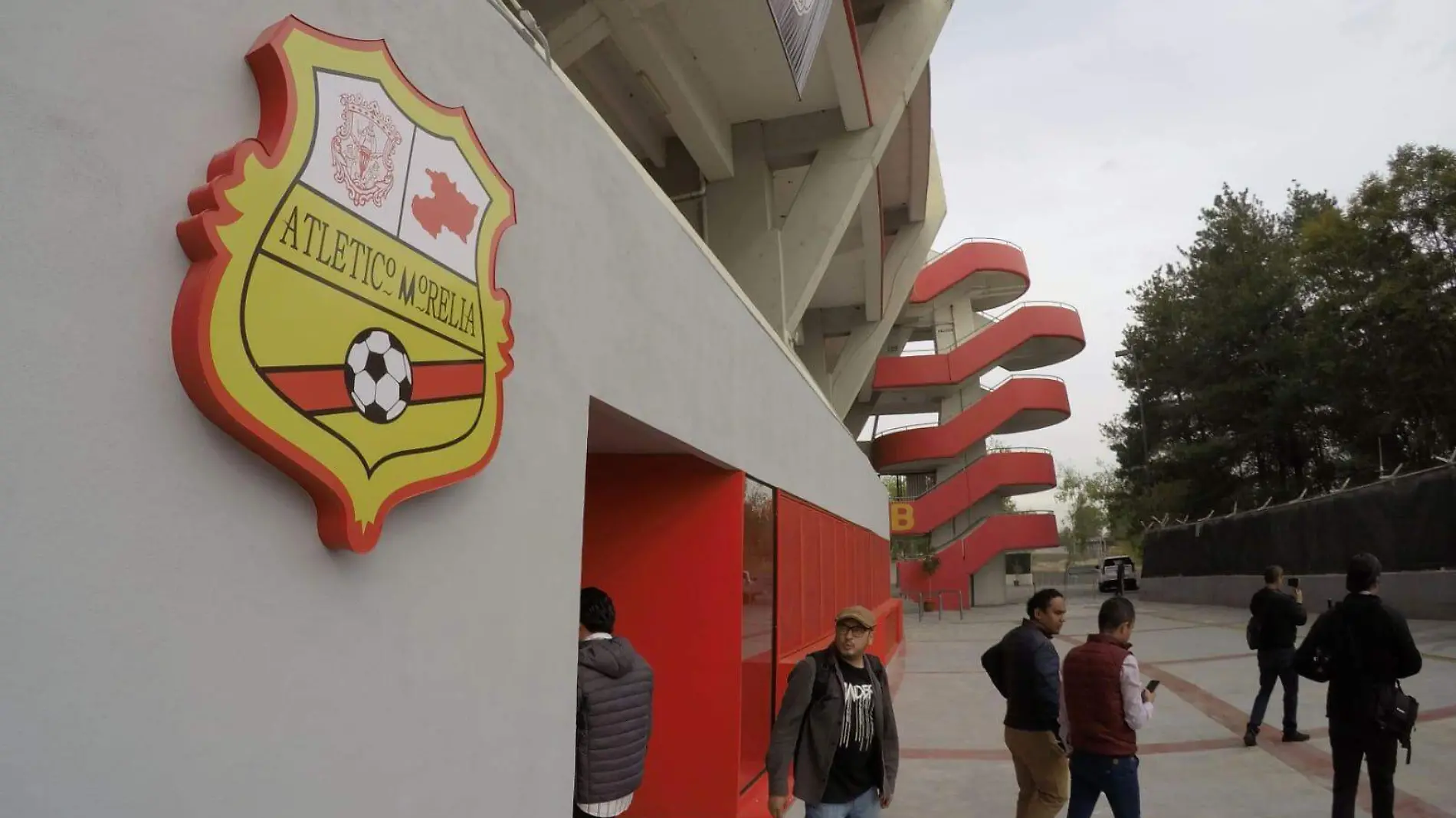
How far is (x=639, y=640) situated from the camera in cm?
A: 584

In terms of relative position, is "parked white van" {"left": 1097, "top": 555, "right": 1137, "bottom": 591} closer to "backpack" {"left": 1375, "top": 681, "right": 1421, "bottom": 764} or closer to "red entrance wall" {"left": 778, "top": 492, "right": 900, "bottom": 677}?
"red entrance wall" {"left": 778, "top": 492, "right": 900, "bottom": 677}

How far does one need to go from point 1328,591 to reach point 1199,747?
52.2ft

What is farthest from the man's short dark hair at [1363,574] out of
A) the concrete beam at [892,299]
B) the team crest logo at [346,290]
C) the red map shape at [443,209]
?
the concrete beam at [892,299]

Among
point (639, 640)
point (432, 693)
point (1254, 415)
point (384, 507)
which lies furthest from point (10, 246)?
point (1254, 415)

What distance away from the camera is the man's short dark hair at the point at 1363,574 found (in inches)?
203

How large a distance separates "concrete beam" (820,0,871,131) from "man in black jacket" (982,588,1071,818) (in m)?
7.17

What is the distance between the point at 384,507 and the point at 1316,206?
54.3m

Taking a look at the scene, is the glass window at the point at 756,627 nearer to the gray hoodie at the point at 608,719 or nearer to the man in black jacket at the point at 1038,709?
the man in black jacket at the point at 1038,709

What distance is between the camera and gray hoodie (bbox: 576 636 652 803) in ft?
12.0

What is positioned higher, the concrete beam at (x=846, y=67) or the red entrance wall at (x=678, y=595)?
the concrete beam at (x=846, y=67)

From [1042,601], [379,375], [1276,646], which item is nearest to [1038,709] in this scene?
[1042,601]

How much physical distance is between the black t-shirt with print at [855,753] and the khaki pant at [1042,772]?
1.31m

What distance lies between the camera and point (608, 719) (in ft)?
12.2

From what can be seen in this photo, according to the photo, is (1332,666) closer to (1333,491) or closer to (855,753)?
(855,753)
